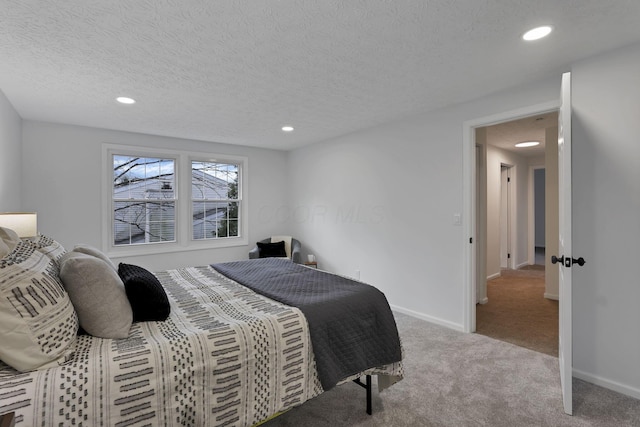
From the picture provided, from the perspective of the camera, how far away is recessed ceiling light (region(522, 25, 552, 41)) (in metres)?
1.91

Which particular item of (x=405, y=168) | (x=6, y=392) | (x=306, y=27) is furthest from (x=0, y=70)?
(x=405, y=168)

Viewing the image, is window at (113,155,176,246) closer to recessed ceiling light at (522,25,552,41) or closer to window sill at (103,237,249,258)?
window sill at (103,237,249,258)

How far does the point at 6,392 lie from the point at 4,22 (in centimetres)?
200

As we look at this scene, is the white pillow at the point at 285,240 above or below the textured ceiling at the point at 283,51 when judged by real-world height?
below

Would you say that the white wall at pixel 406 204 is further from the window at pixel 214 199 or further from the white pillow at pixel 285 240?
the window at pixel 214 199

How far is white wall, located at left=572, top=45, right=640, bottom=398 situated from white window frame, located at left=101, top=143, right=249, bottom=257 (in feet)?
14.7

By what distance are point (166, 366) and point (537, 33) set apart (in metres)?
2.76

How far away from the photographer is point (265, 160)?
566 cm

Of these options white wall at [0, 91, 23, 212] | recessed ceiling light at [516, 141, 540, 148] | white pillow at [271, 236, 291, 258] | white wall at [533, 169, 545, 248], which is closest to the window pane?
white wall at [0, 91, 23, 212]

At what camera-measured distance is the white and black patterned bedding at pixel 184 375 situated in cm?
111

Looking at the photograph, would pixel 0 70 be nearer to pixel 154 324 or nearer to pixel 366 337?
pixel 154 324

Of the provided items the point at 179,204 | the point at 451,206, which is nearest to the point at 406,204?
the point at 451,206

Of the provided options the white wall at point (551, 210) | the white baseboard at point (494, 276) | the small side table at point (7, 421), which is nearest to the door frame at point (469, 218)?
the white wall at point (551, 210)

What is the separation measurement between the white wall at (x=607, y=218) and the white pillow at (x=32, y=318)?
3.24 m
